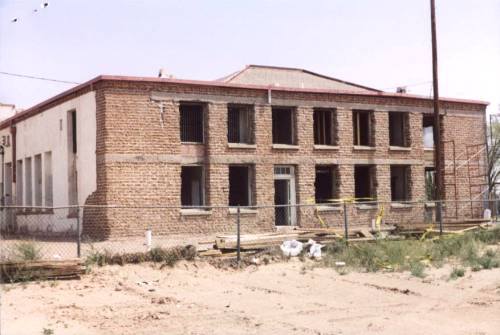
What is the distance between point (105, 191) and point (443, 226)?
11.6 metres

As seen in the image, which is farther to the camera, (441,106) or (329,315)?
(441,106)

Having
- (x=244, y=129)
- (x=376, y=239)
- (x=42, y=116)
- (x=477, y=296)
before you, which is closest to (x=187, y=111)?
(x=244, y=129)

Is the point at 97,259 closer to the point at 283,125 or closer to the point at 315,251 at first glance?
the point at 315,251

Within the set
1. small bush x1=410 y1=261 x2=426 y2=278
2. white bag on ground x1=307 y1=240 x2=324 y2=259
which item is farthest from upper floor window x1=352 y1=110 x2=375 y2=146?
small bush x1=410 y1=261 x2=426 y2=278

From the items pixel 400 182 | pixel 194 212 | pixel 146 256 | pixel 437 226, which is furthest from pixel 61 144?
pixel 400 182

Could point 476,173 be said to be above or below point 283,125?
below

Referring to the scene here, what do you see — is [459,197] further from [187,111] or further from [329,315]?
[329,315]

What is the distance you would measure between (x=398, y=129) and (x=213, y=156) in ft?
33.4

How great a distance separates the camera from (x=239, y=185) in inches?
1051

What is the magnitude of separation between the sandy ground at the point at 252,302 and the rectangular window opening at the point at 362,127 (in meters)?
14.2

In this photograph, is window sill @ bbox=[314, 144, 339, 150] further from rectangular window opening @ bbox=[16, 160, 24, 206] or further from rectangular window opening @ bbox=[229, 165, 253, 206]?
rectangular window opening @ bbox=[16, 160, 24, 206]

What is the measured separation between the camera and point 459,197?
3064cm

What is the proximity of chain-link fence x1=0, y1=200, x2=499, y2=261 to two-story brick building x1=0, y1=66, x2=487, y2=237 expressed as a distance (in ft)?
0.21

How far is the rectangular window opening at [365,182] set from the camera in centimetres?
2888
